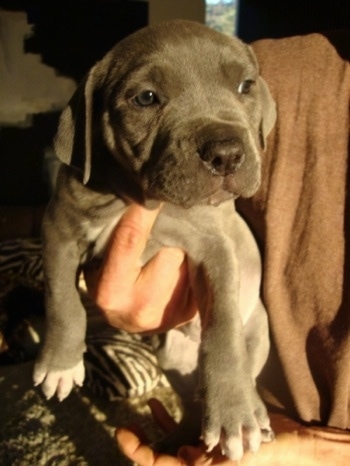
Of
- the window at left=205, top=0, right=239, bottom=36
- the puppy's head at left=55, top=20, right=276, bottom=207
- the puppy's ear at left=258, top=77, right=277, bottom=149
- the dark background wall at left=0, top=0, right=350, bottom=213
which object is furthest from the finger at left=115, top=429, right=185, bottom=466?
the window at left=205, top=0, right=239, bottom=36

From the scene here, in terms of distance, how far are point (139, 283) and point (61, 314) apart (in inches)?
10.4

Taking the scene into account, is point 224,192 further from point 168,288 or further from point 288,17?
point 288,17

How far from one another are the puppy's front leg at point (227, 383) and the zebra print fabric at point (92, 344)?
0.83 m

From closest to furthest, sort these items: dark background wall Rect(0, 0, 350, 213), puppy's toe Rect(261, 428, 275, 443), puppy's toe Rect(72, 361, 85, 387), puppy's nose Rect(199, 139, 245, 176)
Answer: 1. puppy's nose Rect(199, 139, 245, 176)
2. puppy's toe Rect(261, 428, 275, 443)
3. puppy's toe Rect(72, 361, 85, 387)
4. dark background wall Rect(0, 0, 350, 213)

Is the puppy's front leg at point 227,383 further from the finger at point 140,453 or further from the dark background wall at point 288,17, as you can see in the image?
the dark background wall at point 288,17

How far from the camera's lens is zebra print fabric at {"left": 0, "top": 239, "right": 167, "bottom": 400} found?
2.32 meters

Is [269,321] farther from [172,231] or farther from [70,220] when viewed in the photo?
[70,220]

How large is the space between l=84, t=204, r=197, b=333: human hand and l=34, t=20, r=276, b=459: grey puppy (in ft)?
0.18

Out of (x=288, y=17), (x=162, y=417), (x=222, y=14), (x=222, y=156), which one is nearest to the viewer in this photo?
(x=222, y=156)

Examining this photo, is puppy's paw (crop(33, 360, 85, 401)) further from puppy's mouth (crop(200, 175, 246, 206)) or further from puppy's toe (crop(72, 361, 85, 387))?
puppy's mouth (crop(200, 175, 246, 206))

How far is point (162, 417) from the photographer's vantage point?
6.77 ft

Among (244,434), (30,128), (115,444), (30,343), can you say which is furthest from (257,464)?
(30,128)

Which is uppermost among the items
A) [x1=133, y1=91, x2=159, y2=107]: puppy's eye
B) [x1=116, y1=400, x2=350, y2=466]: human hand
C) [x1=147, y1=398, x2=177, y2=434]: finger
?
[x1=133, y1=91, x2=159, y2=107]: puppy's eye

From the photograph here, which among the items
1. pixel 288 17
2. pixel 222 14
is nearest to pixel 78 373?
pixel 288 17
